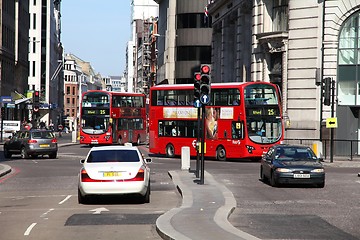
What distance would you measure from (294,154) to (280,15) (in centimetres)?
2742

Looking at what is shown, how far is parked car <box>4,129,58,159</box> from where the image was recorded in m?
43.9

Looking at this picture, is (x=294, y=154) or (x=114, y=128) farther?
(x=114, y=128)

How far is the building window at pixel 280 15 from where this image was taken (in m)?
51.0

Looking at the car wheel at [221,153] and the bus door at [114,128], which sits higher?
the bus door at [114,128]

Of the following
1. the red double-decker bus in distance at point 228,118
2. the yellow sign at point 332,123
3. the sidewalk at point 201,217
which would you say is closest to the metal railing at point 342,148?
the yellow sign at point 332,123

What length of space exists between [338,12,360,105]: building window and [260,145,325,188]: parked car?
74.1ft

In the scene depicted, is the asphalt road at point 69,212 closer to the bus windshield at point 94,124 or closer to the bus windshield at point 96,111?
the bus windshield at point 96,111

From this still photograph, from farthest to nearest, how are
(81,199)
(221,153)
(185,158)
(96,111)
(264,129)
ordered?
(96,111)
(221,153)
(264,129)
(185,158)
(81,199)

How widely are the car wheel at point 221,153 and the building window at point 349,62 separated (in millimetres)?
9531

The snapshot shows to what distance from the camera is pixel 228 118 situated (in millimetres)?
41750

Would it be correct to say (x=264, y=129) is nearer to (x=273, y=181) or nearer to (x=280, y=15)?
(x=280, y=15)

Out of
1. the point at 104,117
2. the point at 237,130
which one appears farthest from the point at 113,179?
the point at 104,117

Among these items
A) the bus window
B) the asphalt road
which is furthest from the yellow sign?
the asphalt road

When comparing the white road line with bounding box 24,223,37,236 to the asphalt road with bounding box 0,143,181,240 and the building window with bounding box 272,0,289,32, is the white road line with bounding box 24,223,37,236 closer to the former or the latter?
the asphalt road with bounding box 0,143,181,240
